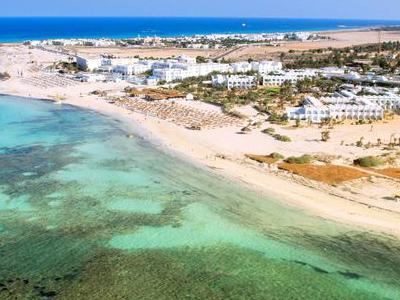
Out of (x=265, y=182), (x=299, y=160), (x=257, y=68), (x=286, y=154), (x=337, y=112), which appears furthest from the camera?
(x=257, y=68)

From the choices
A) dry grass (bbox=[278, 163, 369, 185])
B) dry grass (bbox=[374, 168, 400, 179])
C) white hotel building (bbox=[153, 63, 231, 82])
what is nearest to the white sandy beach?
dry grass (bbox=[278, 163, 369, 185])

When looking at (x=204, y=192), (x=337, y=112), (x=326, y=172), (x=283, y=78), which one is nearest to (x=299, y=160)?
(x=326, y=172)

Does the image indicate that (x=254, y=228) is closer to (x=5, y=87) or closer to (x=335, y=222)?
(x=335, y=222)

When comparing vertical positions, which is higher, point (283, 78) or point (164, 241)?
point (283, 78)

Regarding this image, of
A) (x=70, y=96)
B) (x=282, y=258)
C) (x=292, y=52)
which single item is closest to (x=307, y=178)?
(x=282, y=258)

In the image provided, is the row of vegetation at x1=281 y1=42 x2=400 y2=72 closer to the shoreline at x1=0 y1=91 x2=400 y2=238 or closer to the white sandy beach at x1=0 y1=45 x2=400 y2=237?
the white sandy beach at x1=0 y1=45 x2=400 y2=237

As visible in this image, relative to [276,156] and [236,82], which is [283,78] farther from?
[276,156]

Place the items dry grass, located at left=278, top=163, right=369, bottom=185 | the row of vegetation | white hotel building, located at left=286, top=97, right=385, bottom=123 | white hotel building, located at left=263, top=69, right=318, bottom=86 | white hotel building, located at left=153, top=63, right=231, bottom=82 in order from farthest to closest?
the row of vegetation → white hotel building, located at left=153, top=63, right=231, bottom=82 → white hotel building, located at left=263, top=69, right=318, bottom=86 → white hotel building, located at left=286, top=97, right=385, bottom=123 → dry grass, located at left=278, top=163, right=369, bottom=185
